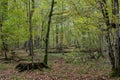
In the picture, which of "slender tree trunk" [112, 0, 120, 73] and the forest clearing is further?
the forest clearing

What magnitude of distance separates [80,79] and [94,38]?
1458cm

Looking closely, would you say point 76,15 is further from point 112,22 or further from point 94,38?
point 94,38

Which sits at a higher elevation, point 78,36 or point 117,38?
point 117,38

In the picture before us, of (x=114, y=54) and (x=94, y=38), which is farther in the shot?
(x=94, y=38)

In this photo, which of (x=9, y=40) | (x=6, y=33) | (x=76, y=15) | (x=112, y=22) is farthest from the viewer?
(x=9, y=40)

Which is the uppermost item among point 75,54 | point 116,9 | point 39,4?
point 39,4

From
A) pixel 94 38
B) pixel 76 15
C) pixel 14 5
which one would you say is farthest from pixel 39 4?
pixel 76 15

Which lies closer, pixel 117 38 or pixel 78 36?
pixel 117 38

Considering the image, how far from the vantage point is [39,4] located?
3145 cm

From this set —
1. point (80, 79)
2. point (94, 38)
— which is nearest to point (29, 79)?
point (80, 79)

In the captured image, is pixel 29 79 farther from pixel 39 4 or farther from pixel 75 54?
pixel 39 4

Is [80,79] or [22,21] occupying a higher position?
[22,21]

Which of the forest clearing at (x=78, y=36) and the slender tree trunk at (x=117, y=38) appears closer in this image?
the slender tree trunk at (x=117, y=38)

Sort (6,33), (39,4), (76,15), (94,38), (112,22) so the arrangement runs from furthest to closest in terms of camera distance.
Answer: (39,4), (94,38), (6,33), (76,15), (112,22)
